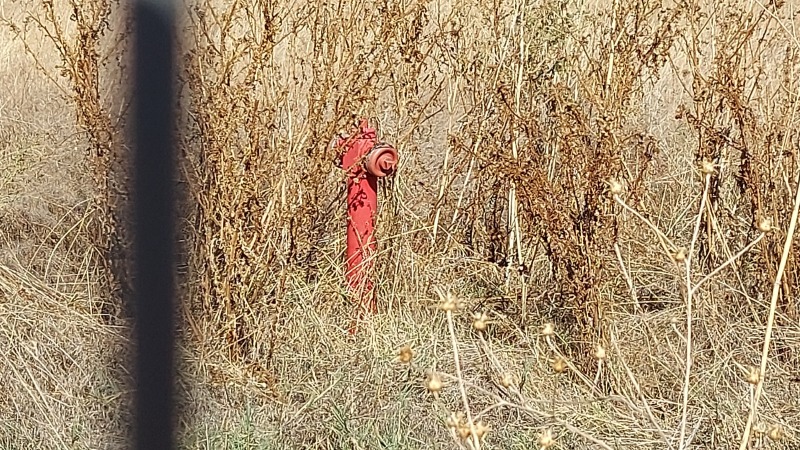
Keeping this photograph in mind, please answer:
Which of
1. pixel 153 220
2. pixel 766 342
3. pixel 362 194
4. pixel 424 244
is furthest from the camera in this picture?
pixel 424 244

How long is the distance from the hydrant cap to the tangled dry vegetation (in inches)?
6.0

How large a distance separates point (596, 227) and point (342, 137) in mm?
916

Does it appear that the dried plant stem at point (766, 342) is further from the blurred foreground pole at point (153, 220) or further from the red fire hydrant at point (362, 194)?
the blurred foreground pole at point (153, 220)

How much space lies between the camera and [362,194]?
3.50 meters

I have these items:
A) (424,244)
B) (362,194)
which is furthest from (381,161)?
(424,244)

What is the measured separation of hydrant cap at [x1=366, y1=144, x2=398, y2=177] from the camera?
3395 millimetres

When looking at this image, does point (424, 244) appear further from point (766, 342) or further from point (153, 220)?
point (766, 342)

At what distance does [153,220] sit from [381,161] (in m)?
0.81

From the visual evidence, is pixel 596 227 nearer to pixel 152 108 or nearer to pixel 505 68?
pixel 505 68

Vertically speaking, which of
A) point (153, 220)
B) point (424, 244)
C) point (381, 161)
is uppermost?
point (381, 161)

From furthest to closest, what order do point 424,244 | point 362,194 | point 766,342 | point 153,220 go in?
point 424,244 < point 362,194 < point 153,220 < point 766,342

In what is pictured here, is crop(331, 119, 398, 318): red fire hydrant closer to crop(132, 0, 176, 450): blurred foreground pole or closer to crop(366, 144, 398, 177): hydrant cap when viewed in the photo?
crop(366, 144, 398, 177): hydrant cap

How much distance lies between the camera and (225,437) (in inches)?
113

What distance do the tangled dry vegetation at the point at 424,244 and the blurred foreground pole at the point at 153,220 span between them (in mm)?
67
